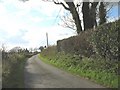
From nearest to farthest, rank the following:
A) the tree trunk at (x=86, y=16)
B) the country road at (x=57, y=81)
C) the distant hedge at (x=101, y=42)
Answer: the country road at (x=57, y=81) → the distant hedge at (x=101, y=42) → the tree trunk at (x=86, y=16)

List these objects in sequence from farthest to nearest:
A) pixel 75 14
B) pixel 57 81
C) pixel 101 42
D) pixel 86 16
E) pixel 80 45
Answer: pixel 75 14 → pixel 86 16 → pixel 80 45 → pixel 101 42 → pixel 57 81

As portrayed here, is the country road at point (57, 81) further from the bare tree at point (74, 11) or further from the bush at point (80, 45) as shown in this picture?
the bare tree at point (74, 11)

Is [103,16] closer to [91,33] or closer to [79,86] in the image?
[91,33]

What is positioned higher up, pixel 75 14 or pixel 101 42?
pixel 75 14

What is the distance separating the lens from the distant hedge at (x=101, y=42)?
16.3m

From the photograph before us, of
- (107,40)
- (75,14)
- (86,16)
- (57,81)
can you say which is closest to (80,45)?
(86,16)

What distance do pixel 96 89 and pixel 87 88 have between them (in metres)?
0.59

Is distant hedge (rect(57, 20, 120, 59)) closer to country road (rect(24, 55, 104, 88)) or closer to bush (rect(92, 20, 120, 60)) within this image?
bush (rect(92, 20, 120, 60))

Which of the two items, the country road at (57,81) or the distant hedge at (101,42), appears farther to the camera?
the distant hedge at (101,42)

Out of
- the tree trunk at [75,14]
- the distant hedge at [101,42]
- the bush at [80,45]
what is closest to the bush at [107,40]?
the distant hedge at [101,42]

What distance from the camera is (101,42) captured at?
18750 millimetres

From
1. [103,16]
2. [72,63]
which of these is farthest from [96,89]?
[103,16]

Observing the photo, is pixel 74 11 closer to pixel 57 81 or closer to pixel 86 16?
pixel 86 16

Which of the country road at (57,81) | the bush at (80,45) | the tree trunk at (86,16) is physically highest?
the tree trunk at (86,16)
